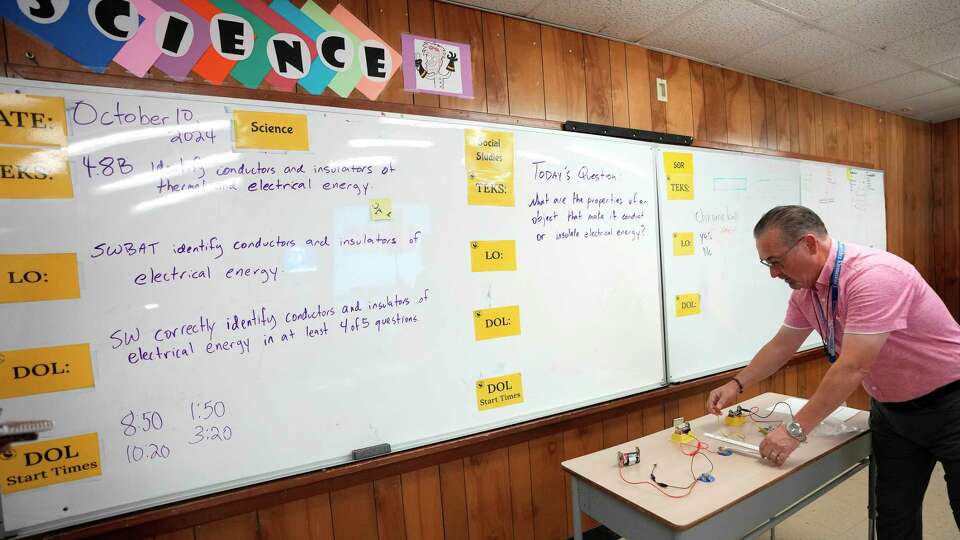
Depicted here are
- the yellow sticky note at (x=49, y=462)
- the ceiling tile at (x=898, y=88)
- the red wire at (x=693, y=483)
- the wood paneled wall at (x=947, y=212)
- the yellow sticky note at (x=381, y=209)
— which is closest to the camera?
the yellow sticky note at (x=49, y=462)

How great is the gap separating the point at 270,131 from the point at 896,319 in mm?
2079

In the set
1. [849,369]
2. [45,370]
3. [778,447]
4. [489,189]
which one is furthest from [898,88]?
[45,370]

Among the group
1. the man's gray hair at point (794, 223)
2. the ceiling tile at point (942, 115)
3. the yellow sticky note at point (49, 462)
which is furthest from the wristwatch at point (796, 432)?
the ceiling tile at point (942, 115)

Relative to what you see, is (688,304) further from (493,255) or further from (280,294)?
(280,294)

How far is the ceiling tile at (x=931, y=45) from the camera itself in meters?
2.26

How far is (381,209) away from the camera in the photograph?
1567 mm

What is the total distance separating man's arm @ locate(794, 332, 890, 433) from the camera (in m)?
1.29

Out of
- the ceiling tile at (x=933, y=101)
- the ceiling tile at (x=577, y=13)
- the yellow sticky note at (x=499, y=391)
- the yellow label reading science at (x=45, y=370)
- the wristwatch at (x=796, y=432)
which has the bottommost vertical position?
the wristwatch at (x=796, y=432)

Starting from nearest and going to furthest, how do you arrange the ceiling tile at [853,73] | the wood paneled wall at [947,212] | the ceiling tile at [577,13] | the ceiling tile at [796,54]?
the ceiling tile at [577,13] → the ceiling tile at [796,54] → the ceiling tile at [853,73] → the wood paneled wall at [947,212]

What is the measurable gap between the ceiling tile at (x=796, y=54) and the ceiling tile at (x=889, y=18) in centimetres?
7

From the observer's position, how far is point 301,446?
144 cm

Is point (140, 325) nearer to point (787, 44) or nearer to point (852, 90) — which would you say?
point (787, 44)

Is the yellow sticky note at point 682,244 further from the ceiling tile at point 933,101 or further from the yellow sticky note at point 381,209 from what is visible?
the ceiling tile at point 933,101

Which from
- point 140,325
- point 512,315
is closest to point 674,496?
point 512,315
